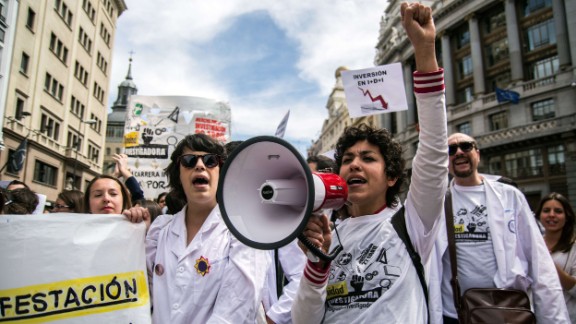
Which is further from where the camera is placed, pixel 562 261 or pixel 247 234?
pixel 562 261

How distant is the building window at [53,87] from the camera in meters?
26.0

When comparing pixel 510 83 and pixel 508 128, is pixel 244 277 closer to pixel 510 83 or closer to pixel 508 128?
pixel 508 128

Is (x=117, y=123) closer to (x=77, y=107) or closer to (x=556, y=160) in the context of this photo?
(x=77, y=107)

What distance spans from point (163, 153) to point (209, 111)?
1.13 m

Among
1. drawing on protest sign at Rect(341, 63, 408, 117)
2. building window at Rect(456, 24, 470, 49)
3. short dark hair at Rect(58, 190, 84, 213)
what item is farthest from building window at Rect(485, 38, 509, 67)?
short dark hair at Rect(58, 190, 84, 213)

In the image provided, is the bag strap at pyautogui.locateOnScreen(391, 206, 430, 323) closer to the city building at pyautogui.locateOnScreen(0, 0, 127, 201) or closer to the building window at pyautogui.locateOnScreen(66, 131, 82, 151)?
the city building at pyautogui.locateOnScreen(0, 0, 127, 201)

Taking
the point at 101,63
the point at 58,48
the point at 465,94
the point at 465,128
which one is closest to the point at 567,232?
the point at 465,128

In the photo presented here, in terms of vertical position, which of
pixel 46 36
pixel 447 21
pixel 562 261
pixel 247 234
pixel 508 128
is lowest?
pixel 562 261

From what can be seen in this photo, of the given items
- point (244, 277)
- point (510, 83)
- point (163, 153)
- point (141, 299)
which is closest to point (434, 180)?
A: point (244, 277)

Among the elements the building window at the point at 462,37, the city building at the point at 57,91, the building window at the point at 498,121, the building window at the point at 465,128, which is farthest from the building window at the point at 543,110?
the city building at the point at 57,91

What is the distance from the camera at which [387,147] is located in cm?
221

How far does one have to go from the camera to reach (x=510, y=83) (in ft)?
94.0

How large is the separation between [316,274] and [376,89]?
2.08m

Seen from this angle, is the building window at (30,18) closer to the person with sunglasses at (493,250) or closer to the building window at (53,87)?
the building window at (53,87)
